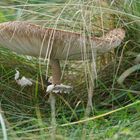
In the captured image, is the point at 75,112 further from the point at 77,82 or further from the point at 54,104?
the point at 77,82

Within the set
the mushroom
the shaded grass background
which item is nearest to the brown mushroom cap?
the mushroom

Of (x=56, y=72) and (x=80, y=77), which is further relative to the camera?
(x=80, y=77)

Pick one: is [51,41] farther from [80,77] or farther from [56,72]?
[80,77]

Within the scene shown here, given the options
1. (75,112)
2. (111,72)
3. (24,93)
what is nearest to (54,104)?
(75,112)

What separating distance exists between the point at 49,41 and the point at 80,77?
1.74ft

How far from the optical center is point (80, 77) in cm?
210

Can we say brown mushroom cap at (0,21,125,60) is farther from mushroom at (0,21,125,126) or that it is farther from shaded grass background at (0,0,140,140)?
shaded grass background at (0,0,140,140)

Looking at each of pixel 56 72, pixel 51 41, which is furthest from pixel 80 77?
pixel 51 41

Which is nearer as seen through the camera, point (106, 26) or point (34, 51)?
point (34, 51)

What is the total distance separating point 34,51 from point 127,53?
0.47 meters

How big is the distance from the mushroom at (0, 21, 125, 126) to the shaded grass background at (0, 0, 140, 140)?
3.9 inches

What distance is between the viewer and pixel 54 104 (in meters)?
1.87

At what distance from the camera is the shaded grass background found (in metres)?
1.85

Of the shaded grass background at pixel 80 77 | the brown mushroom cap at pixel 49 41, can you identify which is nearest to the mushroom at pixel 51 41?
the brown mushroom cap at pixel 49 41
